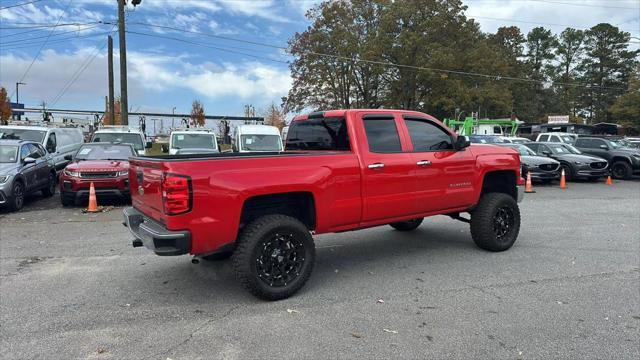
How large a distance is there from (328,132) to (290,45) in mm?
39350

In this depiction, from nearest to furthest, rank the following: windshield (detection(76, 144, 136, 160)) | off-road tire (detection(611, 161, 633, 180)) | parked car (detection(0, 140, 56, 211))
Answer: parked car (detection(0, 140, 56, 211)), windshield (detection(76, 144, 136, 160)), off-road tire (detection(611, 161, 633, 180))

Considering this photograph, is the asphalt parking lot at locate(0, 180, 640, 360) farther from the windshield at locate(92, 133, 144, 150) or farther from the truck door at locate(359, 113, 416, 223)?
the windshield at locate(92, 133, 144, 150)

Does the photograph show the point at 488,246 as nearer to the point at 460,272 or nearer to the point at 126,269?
the point at 460,272

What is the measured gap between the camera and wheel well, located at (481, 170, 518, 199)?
6684 millimetres

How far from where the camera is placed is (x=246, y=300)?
4.56 meters

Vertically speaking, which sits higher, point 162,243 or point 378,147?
point 378,147

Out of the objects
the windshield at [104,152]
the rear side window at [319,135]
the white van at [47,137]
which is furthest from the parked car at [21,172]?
the rear side window at [319,135]

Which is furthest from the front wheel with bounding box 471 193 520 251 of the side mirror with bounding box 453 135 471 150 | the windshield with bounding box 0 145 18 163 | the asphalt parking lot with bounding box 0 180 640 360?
the windshield with bounding box 0 145 18 163

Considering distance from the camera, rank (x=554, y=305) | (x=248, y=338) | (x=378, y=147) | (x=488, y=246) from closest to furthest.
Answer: (x=248, y=338), (x=554, y=305), (x=378, y=147), (x=488, y=246)

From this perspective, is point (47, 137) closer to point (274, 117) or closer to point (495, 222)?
point (495, 222)

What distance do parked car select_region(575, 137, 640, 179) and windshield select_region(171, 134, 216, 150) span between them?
1585 cm

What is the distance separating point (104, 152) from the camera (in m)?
11.4

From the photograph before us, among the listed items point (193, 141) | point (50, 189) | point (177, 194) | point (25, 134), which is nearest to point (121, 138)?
point (193, 141)

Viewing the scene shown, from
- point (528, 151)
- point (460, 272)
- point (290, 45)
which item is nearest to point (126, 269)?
point (460, 272)
